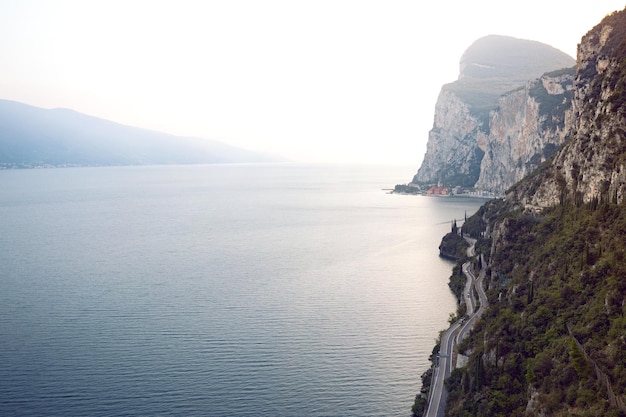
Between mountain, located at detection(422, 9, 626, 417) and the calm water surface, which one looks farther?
the calm water surface

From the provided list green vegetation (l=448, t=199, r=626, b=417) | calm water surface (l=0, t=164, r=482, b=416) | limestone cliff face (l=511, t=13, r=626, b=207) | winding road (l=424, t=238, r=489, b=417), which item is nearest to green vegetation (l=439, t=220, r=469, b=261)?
calm water surface (l=0, t=164, r=482, b=416)

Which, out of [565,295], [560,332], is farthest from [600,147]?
[560,332]

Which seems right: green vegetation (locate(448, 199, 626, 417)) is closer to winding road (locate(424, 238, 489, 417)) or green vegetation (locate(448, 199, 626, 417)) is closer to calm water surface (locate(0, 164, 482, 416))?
winding road (locate(424, 238, 489, 417))

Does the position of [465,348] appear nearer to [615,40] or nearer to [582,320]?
[582,320]

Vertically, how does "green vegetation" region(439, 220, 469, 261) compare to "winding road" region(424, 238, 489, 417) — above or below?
above

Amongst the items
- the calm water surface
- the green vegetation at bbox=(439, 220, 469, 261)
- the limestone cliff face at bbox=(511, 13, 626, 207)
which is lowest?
the calm water surface

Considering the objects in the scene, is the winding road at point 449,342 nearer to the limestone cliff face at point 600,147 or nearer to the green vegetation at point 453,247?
the limestone cliff face at point 600,147
